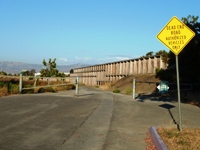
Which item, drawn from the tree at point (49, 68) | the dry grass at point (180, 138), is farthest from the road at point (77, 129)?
the tree at point (49, 68)

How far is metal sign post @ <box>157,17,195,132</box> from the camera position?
330 inches

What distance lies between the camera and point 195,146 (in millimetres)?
6199

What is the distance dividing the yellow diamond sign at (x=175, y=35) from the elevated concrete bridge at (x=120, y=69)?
23432 millimetres

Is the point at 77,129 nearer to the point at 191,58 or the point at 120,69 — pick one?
the point at 191,58

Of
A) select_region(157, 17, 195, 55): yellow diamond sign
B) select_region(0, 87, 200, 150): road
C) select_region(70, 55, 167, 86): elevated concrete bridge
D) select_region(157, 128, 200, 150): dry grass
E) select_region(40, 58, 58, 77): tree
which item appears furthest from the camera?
select_region(40, 58, 58, 77): tree

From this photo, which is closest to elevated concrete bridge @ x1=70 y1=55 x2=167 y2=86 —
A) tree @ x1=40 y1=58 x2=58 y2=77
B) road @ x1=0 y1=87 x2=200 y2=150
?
tree @ x1=40 y1=58 x2=58 y2=77

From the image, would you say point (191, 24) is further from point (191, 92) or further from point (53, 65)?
point (53, 65)

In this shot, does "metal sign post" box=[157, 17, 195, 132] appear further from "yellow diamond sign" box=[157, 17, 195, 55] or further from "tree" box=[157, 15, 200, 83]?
"tree" box=[157, 15, 200, 83]

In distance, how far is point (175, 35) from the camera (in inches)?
337

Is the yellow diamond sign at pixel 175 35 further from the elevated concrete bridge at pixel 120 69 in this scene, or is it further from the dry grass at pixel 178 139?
the elevated concrete bridge at pixel 120 69

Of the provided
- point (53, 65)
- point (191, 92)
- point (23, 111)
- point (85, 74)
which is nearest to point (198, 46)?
Result: point (191, 92)

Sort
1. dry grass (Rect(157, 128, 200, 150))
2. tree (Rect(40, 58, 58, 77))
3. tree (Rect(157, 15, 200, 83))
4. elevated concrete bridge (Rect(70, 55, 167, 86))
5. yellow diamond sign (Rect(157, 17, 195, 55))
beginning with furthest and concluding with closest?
tree (Rect(40, 58, 58, 77)) < elevated concrete bridge (Rect(70, 55, 167, 86)) < tree (Rect(157, 15, 200, 83)) < yellow diamond sign (Rect(157, 17, 195, 55)) < dry grass (Rect(157, 128, 200, 150))

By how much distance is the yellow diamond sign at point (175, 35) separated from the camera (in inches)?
330

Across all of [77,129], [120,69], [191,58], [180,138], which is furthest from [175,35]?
[120,69]
